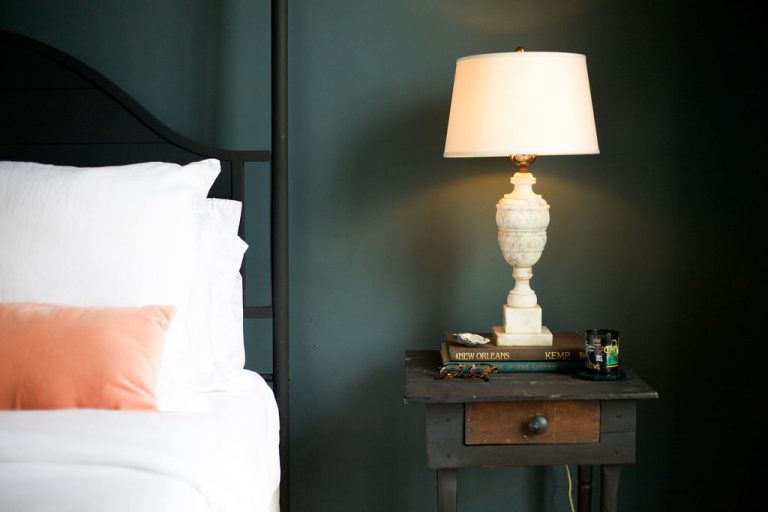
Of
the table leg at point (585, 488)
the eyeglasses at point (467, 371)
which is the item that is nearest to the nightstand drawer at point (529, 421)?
the eyeglasses at point (467, 371)

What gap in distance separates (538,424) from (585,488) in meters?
0.50

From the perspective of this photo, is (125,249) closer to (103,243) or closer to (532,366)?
(103,243)

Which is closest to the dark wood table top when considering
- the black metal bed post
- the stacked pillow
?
the black metal bed post

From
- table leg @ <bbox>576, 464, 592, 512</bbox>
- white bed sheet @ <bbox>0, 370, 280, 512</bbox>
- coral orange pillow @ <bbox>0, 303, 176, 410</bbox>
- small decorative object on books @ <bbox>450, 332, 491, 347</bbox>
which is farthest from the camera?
table leg @ <bbox>576, 464, 592, 512</bbox>

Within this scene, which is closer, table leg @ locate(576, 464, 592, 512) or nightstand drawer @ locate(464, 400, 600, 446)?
nightstand drawer @ locate(464, 400, 600, 446)

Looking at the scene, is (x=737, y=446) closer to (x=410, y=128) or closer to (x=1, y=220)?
(x=410, y=128)

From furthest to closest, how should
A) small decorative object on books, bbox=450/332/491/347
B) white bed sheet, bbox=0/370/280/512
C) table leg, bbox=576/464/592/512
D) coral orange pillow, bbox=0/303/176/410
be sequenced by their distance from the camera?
1. table leg, bbox=576/464/592/512
2. small decorative object on books, bbox=450/332/491/347
3. coral orange pillow, bbox=0/303/176/410
4. white bed sheet, bbox=0/370/280/512

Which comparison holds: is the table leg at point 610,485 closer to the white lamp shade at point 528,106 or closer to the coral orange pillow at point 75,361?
the white lamp shade at point 528,106

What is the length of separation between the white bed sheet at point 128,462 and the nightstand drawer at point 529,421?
0.47m

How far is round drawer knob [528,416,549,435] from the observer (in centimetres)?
183

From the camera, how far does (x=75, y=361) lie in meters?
1.63

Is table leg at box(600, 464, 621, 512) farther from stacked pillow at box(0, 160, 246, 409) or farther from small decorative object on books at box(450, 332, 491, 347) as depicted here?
stacked pillow at box(0, 160, 246, 409)

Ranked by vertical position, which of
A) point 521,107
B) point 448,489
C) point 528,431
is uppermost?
point 521,107

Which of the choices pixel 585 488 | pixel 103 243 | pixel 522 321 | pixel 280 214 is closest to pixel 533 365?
pixel 522 321
